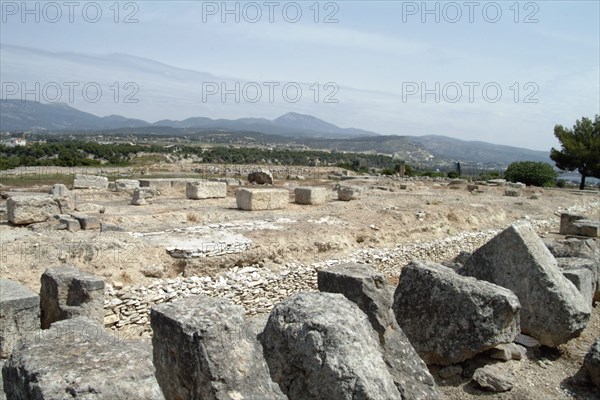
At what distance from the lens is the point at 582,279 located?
8930 millimetres

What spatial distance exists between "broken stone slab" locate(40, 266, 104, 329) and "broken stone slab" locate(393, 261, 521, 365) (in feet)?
14.8

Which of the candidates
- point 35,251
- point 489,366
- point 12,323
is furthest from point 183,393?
point 35,251

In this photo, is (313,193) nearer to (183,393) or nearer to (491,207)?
(491,207)

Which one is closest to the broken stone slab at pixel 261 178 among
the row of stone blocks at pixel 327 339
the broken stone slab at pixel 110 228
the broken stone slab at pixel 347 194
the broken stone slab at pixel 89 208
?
the broken stone slab at pixel 347 194

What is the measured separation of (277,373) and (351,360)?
0.81m

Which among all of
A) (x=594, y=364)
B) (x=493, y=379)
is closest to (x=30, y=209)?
(x=493, y=379)

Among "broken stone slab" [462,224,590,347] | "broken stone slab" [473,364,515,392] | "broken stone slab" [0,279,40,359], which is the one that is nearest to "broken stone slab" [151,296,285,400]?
"broken stone slab" [0,279,40,359]

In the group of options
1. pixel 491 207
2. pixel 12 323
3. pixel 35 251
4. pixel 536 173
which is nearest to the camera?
pixel 12 323

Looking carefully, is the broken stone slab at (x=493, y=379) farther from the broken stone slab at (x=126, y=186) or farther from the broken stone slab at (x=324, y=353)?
the broken stone slab at (x=126, y=186)

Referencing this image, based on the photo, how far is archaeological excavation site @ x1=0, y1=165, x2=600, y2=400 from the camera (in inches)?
164

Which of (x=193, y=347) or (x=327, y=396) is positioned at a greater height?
(x=193, y=347)

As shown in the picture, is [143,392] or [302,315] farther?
[302,315]

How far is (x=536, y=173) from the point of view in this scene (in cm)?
3925

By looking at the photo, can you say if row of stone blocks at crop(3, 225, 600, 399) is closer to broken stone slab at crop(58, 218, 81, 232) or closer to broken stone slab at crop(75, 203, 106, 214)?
broken stone slab at crop(58, 218, 81, 232)
